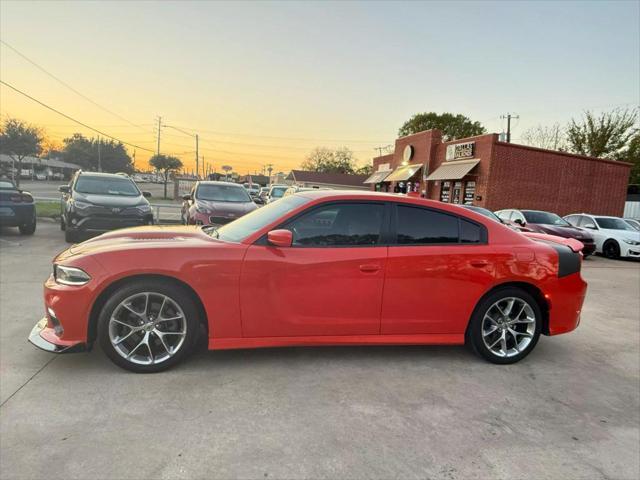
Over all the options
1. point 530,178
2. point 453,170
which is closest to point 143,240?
point 530,178

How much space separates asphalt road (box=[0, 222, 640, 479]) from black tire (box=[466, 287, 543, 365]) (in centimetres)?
11

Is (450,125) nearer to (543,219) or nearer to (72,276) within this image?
(543,219)

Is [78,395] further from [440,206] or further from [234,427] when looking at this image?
[440,206]

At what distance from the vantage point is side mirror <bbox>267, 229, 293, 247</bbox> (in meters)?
3.20

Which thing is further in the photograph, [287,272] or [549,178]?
[549,178]

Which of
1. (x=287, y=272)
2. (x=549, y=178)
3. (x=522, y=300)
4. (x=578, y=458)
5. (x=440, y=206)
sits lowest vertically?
(x=578, y=458)

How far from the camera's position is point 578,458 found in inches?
98.7

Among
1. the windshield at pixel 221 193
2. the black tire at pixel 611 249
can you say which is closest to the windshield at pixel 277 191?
→ the windshield at pixel 221 193

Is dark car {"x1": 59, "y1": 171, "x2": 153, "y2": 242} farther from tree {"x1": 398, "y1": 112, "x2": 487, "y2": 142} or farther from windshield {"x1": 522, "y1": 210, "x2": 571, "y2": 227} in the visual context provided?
tree {"x1": 398, "y1": 112, "x2": 487, "y2": 142}

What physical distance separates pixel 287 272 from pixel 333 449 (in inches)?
53.8

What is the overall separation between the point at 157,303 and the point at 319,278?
4.32ft

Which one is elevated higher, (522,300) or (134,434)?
(522,300)

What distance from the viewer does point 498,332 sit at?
12.6 feet

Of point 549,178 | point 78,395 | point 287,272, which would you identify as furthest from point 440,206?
point 549,178
